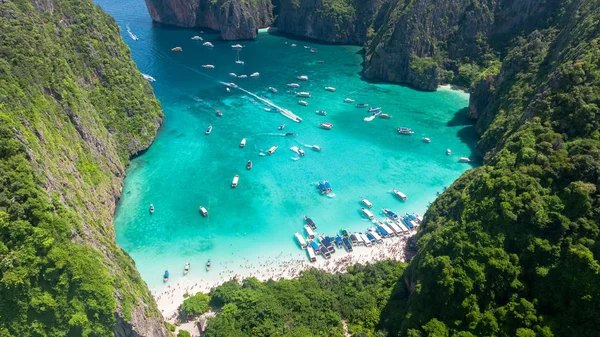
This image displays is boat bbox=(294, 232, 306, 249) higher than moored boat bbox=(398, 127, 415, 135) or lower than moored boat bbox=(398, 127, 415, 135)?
lower

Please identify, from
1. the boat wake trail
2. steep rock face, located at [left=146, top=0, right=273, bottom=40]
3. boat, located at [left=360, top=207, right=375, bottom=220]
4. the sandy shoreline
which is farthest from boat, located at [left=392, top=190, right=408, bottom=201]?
steep rock face, located at [left=146, top=0, right=273, bottom=40]

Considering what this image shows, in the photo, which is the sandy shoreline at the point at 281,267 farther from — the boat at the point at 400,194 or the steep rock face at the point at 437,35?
the steep rock face at the point at 437,35

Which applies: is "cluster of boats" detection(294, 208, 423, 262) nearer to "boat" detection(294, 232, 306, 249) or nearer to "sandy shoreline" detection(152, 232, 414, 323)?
"boat" detection(294, 232, 306, 249)

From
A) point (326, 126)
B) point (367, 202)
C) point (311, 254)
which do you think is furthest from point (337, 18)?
point (311, 254)

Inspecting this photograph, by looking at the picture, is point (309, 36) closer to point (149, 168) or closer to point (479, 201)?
point (149, 168)

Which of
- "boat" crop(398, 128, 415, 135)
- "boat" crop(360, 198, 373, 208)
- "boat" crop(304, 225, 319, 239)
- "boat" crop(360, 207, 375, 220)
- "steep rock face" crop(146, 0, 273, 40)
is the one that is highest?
"steep rock face" crop(146, 0, 273, 40)

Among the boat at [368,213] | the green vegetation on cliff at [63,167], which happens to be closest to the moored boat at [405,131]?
the boat at [368,213]
